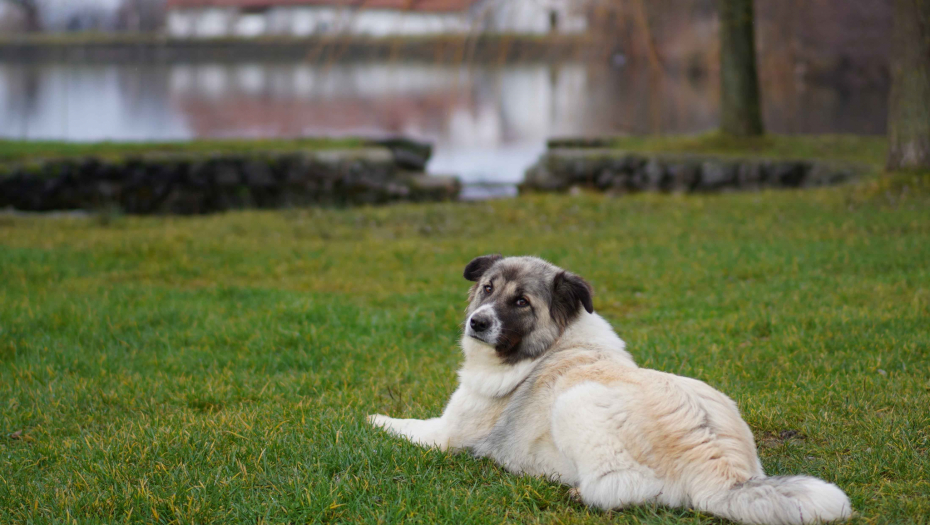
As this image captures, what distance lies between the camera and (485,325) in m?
4.36

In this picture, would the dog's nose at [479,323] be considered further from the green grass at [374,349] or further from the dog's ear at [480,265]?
the green grass at [374,349]

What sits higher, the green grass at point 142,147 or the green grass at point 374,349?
the green grass at point 142,147

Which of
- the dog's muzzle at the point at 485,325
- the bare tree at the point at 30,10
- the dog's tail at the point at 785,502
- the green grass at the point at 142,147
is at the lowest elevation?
the dog's tail at the point at 785,502

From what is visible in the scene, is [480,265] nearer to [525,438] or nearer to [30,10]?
[525,438]

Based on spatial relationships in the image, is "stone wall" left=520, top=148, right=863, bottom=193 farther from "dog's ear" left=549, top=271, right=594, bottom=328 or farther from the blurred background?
"dog's ear" left=549, top=271, right=594, bottom=328

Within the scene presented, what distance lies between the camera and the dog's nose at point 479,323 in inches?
171

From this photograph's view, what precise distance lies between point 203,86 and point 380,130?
688 inches

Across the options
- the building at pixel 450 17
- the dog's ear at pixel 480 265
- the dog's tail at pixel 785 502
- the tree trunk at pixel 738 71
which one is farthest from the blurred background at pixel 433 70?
the dog's tail at pixel 785 502

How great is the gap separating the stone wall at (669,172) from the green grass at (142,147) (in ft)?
16.1

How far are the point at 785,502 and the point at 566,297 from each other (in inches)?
69.7

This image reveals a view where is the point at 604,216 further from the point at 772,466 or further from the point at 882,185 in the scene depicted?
the point at 772,466

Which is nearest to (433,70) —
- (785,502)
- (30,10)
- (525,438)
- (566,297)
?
(566,297)

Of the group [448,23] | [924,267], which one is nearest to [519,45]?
[448,23]

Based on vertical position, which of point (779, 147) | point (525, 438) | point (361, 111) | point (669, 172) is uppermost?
point (361, 111)
